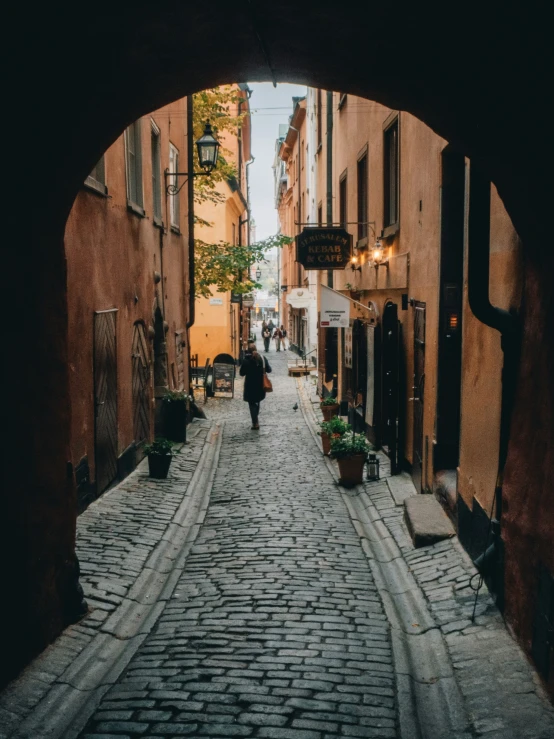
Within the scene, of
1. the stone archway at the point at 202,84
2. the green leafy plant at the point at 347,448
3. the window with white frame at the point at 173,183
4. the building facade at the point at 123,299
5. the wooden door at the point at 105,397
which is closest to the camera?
the stone archway at the point at 202,84

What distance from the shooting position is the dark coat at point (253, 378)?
17250 millimetres

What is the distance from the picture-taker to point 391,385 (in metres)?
12.7

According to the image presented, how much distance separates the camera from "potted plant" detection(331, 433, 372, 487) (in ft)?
37.7

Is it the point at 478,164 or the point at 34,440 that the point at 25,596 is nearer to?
the point at 34,440

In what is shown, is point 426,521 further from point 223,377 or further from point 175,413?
point 223,377

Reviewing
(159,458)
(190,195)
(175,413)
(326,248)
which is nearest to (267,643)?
(159,458)

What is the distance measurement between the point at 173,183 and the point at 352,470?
890 cm

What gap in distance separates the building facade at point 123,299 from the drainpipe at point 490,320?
14.1ft

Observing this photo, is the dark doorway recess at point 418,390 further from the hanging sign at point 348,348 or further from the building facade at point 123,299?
the hanging sign at point 348,348

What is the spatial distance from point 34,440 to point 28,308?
91 cm

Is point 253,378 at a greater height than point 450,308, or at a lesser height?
lesser

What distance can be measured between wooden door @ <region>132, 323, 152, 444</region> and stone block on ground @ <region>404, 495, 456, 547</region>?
524 centimetres

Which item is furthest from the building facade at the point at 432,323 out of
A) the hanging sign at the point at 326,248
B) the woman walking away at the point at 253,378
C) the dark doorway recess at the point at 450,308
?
the woman walking away at the point at 253,378

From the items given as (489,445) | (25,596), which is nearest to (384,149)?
(489,445)
